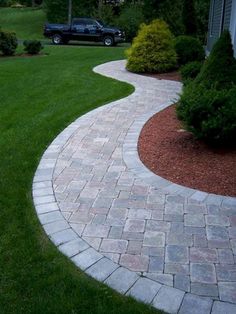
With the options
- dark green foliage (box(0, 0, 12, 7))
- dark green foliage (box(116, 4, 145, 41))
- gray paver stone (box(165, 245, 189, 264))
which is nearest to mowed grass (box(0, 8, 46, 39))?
dark green foliage (box(116, 4, 145, 41))

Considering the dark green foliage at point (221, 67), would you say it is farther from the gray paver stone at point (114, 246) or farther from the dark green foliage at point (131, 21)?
the dark green foliage at point (131, 21)

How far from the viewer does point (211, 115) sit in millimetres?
5043

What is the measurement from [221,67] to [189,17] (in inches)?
514

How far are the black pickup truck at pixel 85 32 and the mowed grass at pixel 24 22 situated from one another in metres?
6.08

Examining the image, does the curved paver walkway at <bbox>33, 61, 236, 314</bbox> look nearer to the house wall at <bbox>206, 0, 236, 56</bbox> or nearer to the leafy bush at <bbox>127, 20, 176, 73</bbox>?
the leafy bush at <bbox>127, 20, 176, 73</bbox>

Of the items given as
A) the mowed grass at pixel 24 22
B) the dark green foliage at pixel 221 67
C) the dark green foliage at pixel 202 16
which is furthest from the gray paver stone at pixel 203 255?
the mowed grass at pixel 24 22

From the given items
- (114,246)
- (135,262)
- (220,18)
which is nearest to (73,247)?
(114,246)

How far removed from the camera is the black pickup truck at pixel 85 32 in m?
23.4

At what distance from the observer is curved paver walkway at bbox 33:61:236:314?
9.17 feet

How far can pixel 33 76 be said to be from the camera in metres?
11.5

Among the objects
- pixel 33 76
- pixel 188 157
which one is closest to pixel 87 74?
pixel 33 76

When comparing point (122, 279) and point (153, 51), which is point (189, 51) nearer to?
point (153, 51)

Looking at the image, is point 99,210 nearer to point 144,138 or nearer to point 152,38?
point 144,138

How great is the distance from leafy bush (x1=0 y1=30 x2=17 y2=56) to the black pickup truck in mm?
6974
